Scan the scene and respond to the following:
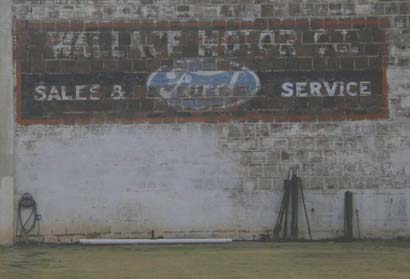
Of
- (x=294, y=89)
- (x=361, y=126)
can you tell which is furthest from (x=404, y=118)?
(x=294, y=89)

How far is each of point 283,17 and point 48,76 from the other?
16.8 feet

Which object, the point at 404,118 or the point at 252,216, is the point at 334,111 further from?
the point at 252,216

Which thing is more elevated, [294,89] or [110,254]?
[294,89]

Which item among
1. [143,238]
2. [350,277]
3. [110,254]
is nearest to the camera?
[350,277]

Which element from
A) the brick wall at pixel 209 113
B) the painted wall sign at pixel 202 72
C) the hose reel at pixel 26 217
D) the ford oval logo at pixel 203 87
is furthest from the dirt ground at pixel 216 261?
the ford oval logo at pixel 203 87

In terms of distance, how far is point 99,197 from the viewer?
15500 mm

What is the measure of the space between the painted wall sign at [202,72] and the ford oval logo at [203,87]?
0.8 inches

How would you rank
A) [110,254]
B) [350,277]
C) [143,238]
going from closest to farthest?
[350,277]
[110,254]
[143,238]

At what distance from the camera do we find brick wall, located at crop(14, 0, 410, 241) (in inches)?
611

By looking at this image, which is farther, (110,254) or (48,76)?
(48,76)

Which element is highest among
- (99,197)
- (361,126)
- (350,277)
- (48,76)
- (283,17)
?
(283,17)

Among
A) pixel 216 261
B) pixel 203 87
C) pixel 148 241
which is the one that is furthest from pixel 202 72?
pixel 216 261

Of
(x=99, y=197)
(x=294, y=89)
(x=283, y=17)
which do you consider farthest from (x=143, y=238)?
(x=283, y=17)

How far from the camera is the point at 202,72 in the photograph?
51.8 ft
